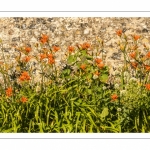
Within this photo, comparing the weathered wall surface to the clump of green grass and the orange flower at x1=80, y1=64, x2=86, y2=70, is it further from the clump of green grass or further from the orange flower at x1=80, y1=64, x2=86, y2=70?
the orange flower at x1=80, y1=64, x2=86, y2=70

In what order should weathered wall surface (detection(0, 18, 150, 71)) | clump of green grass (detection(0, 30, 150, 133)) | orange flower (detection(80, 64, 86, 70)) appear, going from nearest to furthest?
clump of green grass (detection(0, 30, 150, 133)), orange flower (detection(80, 64, 86, 70)), weathered wall surface (detection(0, 18, 150, 71))

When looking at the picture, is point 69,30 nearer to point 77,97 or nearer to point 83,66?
point 83,66

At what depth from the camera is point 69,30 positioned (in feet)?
22.1

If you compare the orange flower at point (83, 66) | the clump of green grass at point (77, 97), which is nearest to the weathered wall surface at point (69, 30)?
the clump of green grass at point (77, 97)

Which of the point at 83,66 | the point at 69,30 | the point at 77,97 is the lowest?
the point at 77,97

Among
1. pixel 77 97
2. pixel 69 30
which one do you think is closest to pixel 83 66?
pixel 77 97

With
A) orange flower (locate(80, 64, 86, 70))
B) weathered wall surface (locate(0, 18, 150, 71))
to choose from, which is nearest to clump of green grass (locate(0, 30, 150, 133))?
orange flower (locate(80, 64, 86, 70))

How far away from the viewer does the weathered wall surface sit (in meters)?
6.69

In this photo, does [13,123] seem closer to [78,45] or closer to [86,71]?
[86,71]

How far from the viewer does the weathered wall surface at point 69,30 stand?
6691mm

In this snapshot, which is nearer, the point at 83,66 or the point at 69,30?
the point at 83,66
